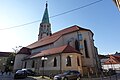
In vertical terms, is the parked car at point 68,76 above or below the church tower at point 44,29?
below

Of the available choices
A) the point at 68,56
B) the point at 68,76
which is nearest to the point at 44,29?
the point at 68,56

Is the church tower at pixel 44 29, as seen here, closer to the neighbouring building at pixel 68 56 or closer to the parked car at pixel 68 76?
the neighbouring building at pixel 68 56

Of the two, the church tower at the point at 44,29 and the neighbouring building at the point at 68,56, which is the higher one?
the church tower at the point at 44,29

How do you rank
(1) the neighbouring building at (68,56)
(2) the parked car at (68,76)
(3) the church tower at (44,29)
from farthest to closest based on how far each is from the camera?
(3) the church tower at (44,29), (1) the neighbouring building at (68,56), (2) the parked car at (68,76)

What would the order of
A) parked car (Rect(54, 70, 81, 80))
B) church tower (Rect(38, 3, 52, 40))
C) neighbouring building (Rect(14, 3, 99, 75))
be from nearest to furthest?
parked car (Rect(54, 70, 81, 80)) → neighbouring building (Rect(14, 3, 99, 75)) → church tower (Rect(38, 3, 52, 40))

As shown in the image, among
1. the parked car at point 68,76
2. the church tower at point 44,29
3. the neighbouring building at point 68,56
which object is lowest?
the parked car at point 68,76

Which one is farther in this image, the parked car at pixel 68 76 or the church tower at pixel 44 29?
the church tower at pixel 44 29

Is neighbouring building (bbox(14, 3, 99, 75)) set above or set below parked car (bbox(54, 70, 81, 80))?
above

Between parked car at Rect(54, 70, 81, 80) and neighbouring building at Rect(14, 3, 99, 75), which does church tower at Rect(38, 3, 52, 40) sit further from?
parked car at Rect(54, 70, 81, 80)

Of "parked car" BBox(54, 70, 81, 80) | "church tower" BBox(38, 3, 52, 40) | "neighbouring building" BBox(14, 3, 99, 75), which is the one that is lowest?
"parked car" BBox(54, 70, 81, 80)

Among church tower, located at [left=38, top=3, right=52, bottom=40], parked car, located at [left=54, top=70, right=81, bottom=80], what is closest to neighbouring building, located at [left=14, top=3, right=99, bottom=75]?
parked car, located at [left=54, top=70, right=81, bottom=80]

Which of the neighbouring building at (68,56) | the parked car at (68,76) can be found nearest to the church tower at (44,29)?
the neighbouring building at (68,56)

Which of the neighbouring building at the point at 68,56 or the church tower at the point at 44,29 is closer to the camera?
the neighbouring building at the point at 68,56

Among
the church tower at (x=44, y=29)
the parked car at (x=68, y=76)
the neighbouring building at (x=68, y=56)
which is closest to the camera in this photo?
the parked car at (x=68, y=76)
